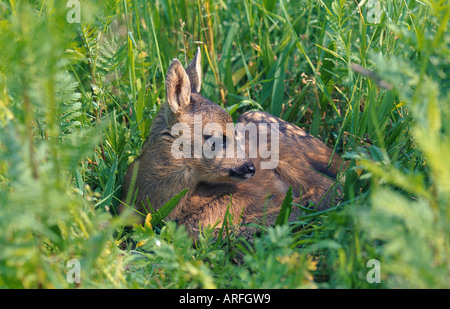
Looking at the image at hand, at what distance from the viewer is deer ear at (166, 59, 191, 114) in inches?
140

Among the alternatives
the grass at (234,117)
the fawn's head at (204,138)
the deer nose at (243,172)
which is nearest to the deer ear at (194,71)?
the fawn's head at (204,138)

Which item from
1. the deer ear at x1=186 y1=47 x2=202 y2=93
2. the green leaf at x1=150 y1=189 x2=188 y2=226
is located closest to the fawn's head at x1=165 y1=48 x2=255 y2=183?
the deer ear at x1=186 y1=47 x2=202 y2=93

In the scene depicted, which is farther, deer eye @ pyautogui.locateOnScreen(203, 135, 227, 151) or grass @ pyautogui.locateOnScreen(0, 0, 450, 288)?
deer eye @ pyautogui.locateOnScreen(203, 135, 227, 151)

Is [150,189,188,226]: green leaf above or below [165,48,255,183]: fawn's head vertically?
below

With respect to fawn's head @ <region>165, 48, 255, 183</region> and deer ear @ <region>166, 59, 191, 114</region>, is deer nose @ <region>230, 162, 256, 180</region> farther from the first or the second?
deer ear @ <region>166, 59, 191, 114</region>

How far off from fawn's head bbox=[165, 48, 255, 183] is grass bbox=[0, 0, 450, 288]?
45cm

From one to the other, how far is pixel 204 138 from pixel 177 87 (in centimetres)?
42

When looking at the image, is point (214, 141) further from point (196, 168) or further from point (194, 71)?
point (194, 71)

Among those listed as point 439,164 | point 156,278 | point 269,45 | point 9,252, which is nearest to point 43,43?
point 9,252

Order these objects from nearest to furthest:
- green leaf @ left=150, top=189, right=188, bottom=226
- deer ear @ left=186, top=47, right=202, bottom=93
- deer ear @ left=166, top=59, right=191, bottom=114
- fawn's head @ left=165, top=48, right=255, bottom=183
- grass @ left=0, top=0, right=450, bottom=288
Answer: grass @ left=0, top=0, right=450, bottom=288 < green leaf @ left=150, top=189, right=188, bottom=226 < deer ear @ left=166, top=59, right=191, bottom=114 < fawn's head @ left=165, top=48, right=255, bottom=183 < deer ear @ left=186, top=47, right=202, bottom=93

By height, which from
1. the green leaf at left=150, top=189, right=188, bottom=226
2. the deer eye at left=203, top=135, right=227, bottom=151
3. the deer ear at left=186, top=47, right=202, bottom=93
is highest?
the deer ear at left=186, top=47, right=202, bottom=93

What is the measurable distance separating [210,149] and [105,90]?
109 centimetres

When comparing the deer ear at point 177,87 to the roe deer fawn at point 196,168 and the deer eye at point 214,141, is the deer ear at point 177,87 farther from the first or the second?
the deer eye at point 214,141
